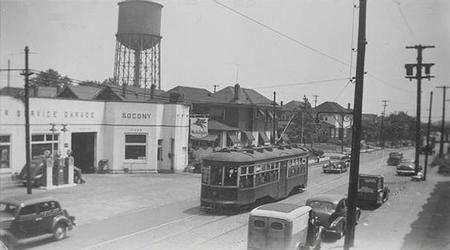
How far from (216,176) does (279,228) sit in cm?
735

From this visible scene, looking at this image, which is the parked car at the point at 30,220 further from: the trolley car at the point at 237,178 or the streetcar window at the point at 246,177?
the streetcar window at the point at 246,177

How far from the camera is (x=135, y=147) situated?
32781 mm

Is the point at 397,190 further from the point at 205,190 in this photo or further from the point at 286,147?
the point at 205,190

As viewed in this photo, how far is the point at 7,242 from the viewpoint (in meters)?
13.2

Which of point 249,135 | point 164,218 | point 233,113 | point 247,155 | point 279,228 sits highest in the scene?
point 233,113

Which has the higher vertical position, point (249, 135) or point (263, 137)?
point (249, 135)

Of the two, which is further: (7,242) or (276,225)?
(7,242)

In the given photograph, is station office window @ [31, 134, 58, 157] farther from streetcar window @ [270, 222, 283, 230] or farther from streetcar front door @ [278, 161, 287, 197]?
streetcar window @ [270, 222, 283, 230]

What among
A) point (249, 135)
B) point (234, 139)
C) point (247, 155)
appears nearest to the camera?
point (247, 155)

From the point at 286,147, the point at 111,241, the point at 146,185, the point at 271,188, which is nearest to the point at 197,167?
the point at 146,185

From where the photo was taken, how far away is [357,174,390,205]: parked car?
23.0 meters

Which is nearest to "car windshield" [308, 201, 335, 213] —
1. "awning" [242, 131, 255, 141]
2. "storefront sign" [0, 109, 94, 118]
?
"storefront sign" [0, 109, 94, 118]

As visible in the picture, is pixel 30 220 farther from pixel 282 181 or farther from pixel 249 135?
pixel 249 135

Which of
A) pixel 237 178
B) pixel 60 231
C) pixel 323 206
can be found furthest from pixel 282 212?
pixel 60 231
